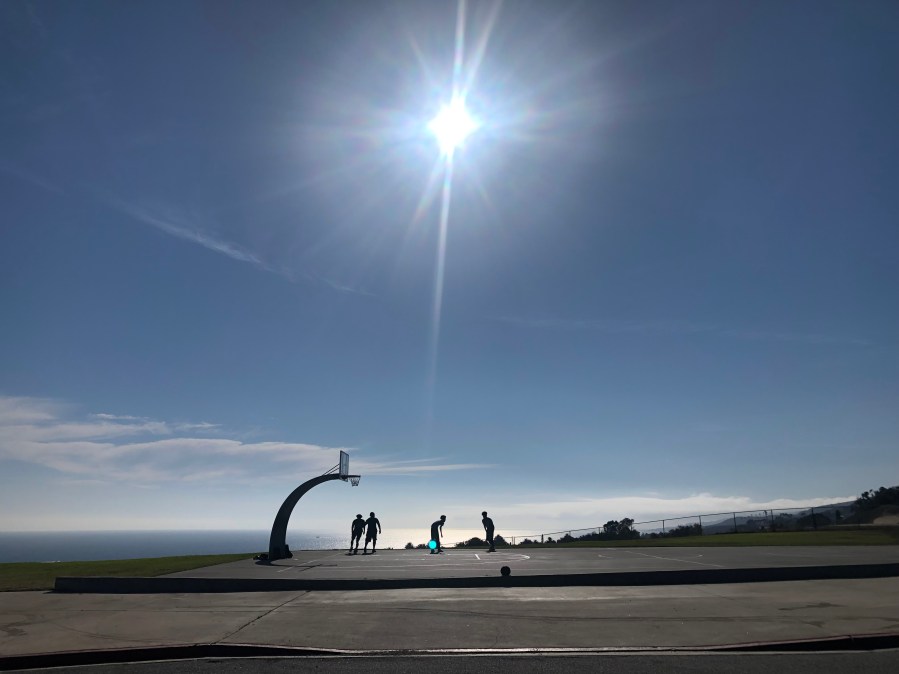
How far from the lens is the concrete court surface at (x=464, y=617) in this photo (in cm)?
872

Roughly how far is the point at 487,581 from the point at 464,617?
3519 mm

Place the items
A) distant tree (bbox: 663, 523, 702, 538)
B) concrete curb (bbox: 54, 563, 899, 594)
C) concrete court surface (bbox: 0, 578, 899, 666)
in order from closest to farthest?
concrete court surface (bbox: 0, 578, 899, 666) → concrete curb (bbox: 54, 563, 899, 594) → distant tree (bbox: 663, 523, 702, 538)

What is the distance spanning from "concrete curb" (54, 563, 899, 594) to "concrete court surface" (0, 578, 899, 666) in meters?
0.43

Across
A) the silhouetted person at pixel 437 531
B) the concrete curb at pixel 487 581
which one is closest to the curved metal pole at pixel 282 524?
the silhouetted person at pixel 437 531

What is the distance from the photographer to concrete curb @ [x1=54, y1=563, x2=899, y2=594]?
13695 mm

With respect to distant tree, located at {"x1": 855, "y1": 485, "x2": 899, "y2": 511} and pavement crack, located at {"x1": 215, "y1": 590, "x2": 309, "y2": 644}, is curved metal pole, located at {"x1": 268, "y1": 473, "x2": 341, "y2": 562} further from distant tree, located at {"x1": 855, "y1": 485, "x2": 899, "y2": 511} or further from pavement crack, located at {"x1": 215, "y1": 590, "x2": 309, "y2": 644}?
distant tree, located at {"x1": 855, "y1": 485, "x2": 899, "y2": 511}

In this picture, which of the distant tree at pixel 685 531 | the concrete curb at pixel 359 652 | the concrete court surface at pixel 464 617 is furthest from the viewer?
the distant tree at pixel 685 531

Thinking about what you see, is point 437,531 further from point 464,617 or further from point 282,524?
point 464,617

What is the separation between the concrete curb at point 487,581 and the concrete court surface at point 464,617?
1.40 feet

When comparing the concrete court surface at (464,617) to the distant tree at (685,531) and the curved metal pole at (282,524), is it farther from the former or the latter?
the distant tree at (685,531)

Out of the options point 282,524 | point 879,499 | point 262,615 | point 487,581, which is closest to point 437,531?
point 282,524

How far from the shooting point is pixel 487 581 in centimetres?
1367

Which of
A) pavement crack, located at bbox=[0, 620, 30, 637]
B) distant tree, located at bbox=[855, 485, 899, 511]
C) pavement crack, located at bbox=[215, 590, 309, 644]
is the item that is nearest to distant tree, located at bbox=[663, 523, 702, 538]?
distant tree, located at bbox=[855, 485, 899, 511]

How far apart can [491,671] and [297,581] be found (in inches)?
330
